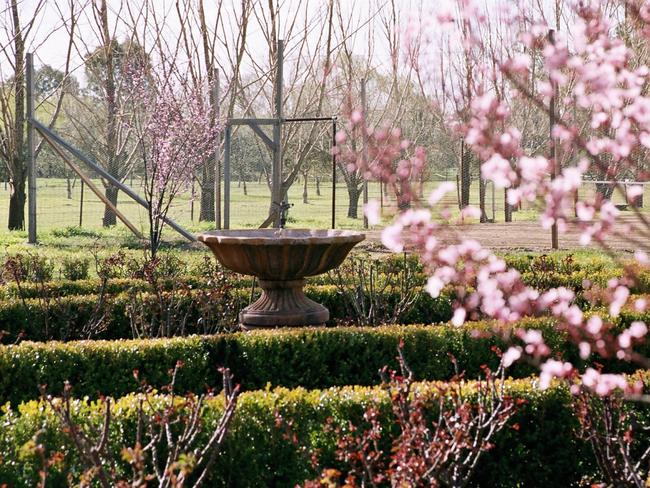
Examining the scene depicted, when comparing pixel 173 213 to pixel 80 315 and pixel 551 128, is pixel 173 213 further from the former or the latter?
pixel 80 315

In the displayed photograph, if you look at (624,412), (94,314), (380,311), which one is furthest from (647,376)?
(94,314)

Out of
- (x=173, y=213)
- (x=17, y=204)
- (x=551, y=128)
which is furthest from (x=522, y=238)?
(x=17, y=204)

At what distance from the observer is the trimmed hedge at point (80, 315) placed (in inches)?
252

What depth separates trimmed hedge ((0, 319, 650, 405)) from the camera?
480 centimetres

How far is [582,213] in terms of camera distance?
2.23 meters

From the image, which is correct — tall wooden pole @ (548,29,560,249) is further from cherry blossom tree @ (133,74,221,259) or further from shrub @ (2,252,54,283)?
shrub @ (2,252,54,283)

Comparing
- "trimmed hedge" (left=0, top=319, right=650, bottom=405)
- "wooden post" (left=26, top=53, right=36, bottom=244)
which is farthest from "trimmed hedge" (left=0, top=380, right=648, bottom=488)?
"wooden post" (left=26, top=53, right=36, bottom=244)

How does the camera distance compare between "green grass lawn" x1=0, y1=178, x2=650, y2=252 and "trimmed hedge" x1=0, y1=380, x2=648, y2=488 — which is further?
"green grass lawn" x1=0, y1=178, x2=650, y2=252

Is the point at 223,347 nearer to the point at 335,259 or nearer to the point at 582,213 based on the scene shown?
the point at 335,259

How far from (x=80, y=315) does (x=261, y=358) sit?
2093 mm

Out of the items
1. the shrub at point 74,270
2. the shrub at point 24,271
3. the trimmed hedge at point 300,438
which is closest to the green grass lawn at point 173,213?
the trimmed hedge at point 300,438

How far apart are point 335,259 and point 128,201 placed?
97.0ft

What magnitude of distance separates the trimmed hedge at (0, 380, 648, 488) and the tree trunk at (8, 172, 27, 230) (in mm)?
12158

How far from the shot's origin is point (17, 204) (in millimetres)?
15375
